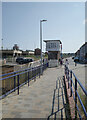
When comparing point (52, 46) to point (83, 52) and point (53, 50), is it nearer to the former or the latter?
point (53, 50)

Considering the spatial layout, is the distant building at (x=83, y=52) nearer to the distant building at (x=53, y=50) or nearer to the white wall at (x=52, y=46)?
the white wall at (x=52, y=46)

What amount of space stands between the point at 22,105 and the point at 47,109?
994mm

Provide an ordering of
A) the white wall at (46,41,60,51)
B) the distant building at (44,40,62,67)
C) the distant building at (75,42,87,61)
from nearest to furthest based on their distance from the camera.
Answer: the distant building at (44,40,62,67)
the white wall at (46,41,60,51)
the distant building at (75,42,87,61)

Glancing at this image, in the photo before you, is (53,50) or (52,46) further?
(52,46)

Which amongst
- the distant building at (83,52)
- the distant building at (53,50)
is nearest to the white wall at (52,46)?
the distant building at (53,50)

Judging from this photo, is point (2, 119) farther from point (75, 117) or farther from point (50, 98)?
point (50, 98)

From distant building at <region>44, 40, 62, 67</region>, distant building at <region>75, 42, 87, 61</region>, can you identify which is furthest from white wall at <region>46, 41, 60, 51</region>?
distant building at <region>75, 42, 87, 61</region>

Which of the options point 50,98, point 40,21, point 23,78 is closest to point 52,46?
point 40,21

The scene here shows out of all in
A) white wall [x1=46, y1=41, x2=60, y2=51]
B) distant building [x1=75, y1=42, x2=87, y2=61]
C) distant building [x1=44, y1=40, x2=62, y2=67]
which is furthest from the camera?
distant building [x1=75, y1=42, x2=87, y2=61]

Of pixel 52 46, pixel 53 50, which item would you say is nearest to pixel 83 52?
pixel 52 46

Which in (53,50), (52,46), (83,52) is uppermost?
(83,52)

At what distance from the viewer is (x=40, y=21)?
15352 mm

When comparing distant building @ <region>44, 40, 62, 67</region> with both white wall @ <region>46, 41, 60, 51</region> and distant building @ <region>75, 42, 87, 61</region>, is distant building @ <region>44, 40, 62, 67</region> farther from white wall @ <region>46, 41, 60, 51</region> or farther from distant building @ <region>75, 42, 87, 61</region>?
distant building @ <region>75, 42, 87, 61</region>

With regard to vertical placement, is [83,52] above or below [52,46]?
above
